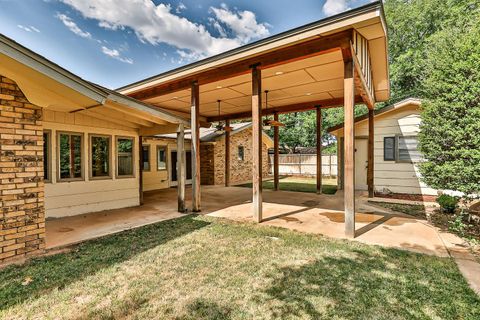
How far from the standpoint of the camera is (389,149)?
30.0 feet

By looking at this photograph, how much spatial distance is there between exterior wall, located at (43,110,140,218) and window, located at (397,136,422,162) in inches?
372

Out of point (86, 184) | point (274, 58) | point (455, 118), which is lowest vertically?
point (86, 184)

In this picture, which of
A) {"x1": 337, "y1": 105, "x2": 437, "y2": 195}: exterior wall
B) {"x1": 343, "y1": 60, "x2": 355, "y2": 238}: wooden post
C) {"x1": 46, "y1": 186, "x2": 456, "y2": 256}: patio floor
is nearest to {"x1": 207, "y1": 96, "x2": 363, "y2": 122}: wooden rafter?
{"x1": 337, "y1": 105, "x2": 437, "y2": 195}: exterior wall

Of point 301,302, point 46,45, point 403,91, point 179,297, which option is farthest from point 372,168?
point 403,91

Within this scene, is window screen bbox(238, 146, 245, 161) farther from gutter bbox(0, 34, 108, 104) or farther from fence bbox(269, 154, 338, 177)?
gutter bbox(0, 34, 108, 104)

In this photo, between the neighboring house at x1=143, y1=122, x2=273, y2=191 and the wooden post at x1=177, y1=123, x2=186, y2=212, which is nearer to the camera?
the wooden post at x1=177, y1=123, x2=186, y2=212

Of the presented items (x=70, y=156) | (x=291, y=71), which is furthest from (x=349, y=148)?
(x=70, y=156)

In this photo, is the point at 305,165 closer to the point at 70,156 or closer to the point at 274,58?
the point at 274,58

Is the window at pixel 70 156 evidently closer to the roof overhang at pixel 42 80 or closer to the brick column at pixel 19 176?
the roof overhang at pixel 42 80

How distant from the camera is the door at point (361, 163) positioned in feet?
32.3

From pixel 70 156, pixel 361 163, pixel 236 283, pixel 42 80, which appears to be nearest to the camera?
pixel 236 283

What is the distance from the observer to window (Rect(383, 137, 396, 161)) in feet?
29.8

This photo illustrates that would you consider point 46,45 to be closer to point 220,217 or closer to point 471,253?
point 220,217

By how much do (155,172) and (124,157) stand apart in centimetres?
465
